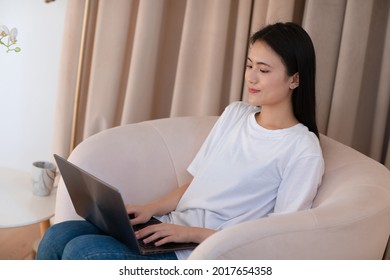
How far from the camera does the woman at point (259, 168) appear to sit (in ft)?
4.40

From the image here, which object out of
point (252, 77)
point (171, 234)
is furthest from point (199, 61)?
point (171, 234)

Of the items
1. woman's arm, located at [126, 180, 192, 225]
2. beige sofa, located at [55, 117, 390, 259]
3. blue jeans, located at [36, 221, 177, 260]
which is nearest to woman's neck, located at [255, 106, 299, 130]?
beige sofa, located at [55, 117, 390, 259]

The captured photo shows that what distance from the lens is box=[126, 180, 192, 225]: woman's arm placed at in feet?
4.81

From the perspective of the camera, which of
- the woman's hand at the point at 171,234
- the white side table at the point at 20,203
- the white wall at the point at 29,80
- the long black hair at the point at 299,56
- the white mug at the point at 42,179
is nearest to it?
the woman's hand at the point at 171,234

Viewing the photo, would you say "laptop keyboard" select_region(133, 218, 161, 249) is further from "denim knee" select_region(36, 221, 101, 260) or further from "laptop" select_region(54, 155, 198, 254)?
"denim knee" select_region(36, 221, 101, 260)

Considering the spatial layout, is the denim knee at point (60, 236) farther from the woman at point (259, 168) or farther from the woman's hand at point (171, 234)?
the woman's hand at point (171, 234)

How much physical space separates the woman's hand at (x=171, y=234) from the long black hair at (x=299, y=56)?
0.43 metres

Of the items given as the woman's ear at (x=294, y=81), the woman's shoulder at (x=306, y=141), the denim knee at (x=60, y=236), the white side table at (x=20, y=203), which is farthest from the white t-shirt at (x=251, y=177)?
the white side table at (x=20, y=203)

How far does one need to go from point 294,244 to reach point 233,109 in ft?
2.06

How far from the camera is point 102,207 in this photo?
129 centimetres

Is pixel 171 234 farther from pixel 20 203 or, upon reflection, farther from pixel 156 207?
pixel 20 203

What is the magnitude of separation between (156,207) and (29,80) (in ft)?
4.31

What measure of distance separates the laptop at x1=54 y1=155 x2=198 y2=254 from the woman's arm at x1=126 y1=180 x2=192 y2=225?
2 cm

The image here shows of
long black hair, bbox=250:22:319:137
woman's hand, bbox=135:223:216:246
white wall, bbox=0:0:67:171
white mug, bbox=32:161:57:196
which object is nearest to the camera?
woman's hand, bbox=135:223:216:246
